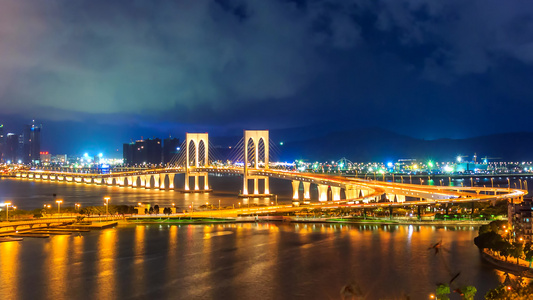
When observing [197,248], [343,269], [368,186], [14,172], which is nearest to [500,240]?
[343,269]

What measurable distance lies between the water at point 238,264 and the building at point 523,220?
0.91m

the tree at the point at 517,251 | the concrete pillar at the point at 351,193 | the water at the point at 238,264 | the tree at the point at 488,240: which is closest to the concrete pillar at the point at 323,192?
the concrete pillar at the point at 351,193

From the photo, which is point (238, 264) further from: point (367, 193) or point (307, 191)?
point (307, 191)

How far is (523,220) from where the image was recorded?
979 cm

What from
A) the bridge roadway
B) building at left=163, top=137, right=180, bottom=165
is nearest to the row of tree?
the bridge roadway

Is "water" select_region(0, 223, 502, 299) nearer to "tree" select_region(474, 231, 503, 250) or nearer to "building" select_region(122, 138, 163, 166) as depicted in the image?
"tree" select_region(474, 231, 503, 250)

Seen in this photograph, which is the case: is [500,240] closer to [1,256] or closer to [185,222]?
[185,222]

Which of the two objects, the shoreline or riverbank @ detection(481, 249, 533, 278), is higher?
the shoreline

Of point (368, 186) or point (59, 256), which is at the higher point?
point (368, 186)

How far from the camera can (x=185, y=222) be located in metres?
13.1

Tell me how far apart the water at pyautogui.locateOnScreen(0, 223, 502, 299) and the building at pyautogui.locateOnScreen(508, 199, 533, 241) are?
2.97ft

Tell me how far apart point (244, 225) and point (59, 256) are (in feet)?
15.9

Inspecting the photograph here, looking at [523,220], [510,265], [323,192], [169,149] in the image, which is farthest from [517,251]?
[169,149]

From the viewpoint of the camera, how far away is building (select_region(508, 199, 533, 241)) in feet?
31.5
